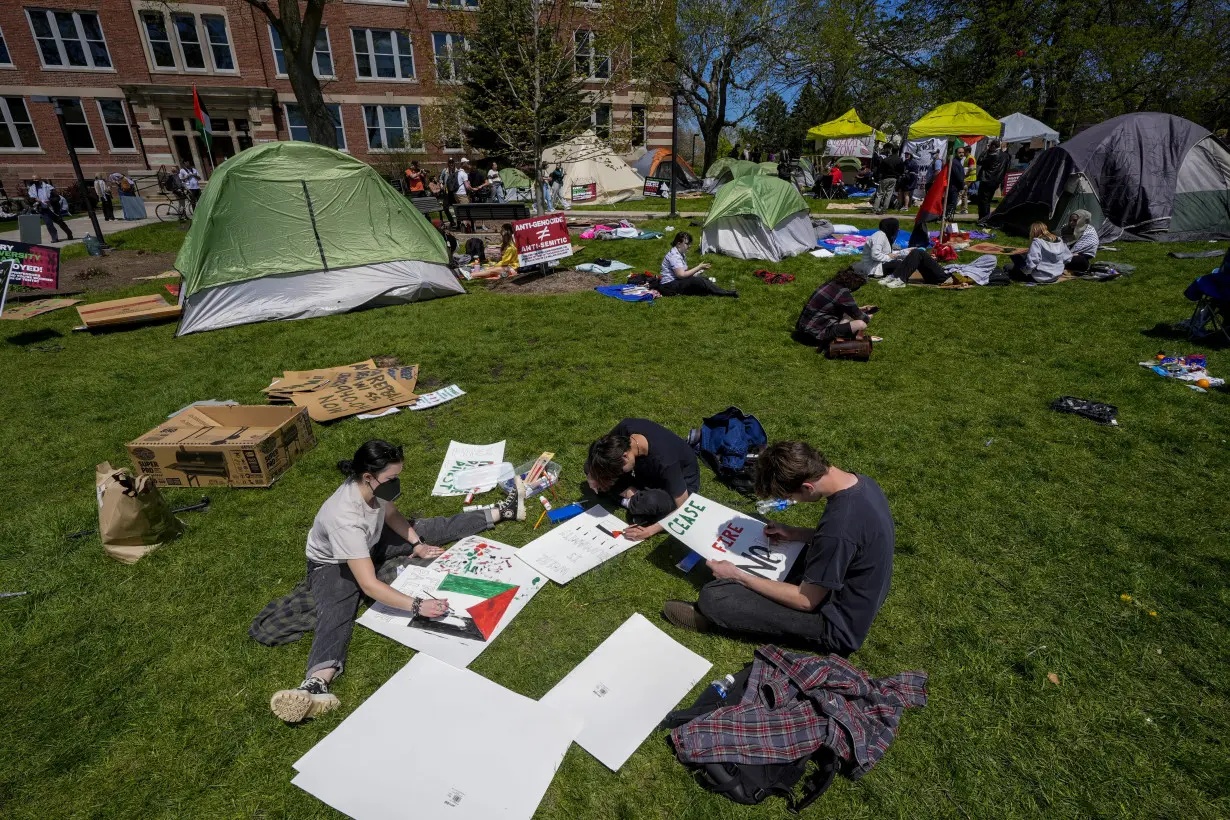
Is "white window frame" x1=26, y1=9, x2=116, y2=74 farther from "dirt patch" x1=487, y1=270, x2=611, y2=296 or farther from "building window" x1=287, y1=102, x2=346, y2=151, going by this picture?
"dirt patch" x1=487, y1=270, x2=611, y2=296

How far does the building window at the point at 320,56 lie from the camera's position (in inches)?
1007

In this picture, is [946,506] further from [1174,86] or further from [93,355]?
[1174,86]

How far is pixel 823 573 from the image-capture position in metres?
2.97

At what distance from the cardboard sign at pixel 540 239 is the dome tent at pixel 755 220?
3015 millimetres

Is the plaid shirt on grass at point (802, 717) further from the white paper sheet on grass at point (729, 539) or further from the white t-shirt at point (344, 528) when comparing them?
the white t-shirt at point (344, 528)

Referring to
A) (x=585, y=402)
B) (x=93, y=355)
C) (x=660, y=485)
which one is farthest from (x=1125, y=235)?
(x=93, y=355)

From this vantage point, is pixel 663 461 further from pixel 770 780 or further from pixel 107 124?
Answer: pixel 107 124

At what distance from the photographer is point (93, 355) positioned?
27.3 ft

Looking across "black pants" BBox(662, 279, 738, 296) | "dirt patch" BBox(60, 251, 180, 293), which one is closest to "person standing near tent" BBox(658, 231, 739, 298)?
"black pants" BBox(662, 279, 738, 296)

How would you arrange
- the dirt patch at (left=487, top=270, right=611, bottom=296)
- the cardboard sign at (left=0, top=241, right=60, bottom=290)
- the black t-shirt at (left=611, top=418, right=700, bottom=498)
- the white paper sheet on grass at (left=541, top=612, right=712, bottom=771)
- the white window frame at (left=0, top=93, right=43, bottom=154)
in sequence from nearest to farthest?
the white paper sheet on grass at (left=541, top=612, right=712, bottom=771) → the black t-shirt at (left=611, top=418, right=700, bottom=498) → the cardboard sign at (left=0, top=241, right=60, bottom=290) → the dirt patch at (left=487, top=270, right=611, bottom=296) → the white window frame at (left=0, top=93, right=43, bottom=154)

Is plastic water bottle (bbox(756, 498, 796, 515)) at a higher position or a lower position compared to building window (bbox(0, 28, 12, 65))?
lower

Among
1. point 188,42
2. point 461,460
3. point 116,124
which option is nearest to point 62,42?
point 116,124

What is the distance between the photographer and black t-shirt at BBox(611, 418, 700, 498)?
13.6 feet

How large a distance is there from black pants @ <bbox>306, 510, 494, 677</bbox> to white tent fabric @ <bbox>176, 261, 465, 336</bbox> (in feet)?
22.2
